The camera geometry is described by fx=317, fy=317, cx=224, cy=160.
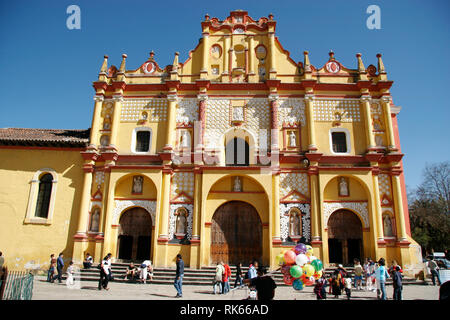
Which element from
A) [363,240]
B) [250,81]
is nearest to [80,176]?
[250,81]

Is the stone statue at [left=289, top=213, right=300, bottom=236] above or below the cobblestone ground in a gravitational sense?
above

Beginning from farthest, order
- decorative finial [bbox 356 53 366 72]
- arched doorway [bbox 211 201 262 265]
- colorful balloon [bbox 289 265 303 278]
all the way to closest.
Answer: decorative finial [bbox 356 53 366 72] < arched doorway [bbox 211 201 262 265] < colorful balloon [bbox 289 265 303 278]

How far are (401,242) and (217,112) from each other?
485 inches

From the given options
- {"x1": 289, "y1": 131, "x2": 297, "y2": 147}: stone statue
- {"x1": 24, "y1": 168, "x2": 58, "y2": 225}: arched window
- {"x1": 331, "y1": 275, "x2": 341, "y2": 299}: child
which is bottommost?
{"x1": 331, "y1": 275, "x2": 341, "y2": 299}: child

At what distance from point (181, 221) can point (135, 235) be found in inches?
112

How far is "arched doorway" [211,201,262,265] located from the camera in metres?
17.2

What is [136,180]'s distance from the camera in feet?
60.5

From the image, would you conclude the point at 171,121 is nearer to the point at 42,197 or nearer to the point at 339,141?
the point at 42,197

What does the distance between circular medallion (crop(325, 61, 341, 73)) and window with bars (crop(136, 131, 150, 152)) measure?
12.0 metres

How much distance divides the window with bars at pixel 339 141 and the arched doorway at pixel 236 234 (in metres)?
6.14

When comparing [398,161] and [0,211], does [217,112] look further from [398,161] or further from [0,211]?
[0,211]

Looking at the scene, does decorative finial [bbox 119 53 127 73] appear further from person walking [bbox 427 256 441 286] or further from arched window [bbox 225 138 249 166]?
person walking [bbox 427 256 441 286]

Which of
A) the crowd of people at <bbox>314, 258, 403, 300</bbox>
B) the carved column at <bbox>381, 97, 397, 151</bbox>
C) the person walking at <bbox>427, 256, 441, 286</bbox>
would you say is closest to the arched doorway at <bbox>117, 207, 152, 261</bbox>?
the crowd of people at <bbox>314, 258, 403, 300</bbox>

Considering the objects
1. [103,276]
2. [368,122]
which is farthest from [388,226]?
[103,276]
